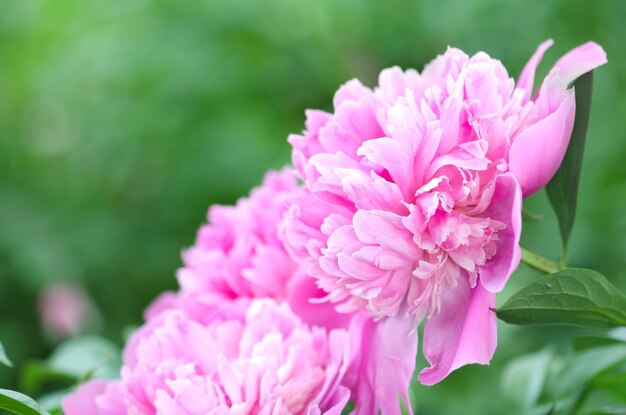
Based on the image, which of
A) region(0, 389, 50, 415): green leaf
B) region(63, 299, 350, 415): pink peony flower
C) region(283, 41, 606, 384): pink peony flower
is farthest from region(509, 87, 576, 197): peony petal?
region(0, 389, 50, 415): green leaf

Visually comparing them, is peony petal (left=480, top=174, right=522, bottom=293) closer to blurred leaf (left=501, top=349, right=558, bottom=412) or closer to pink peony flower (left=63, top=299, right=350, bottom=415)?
pink peony flower (left=63, top=299, right=350, bottom=415)

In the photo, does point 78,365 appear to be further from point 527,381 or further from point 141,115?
point 141,115

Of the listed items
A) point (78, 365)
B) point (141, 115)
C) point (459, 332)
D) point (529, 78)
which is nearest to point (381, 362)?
point (459, 332)

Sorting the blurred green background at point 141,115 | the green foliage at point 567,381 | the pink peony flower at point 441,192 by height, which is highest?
the blurred green background at point 141,115

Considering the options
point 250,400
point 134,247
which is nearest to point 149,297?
point 134,247

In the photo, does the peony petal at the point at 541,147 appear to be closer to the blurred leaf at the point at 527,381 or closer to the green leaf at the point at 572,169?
the green leaf at the point at 572,169

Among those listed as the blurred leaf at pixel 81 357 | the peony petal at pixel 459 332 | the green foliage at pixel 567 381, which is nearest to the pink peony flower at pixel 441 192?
the peony petal at pixel 459 332

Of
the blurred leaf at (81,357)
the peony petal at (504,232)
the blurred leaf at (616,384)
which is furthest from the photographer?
the blurred leaf at (81,357)
